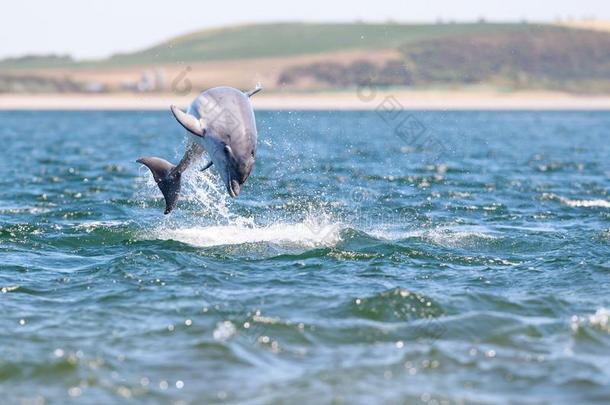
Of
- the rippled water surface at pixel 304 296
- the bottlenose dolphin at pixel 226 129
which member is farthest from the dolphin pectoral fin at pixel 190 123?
the rippled water surface at pixel 304 296

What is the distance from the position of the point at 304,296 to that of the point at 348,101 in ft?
552

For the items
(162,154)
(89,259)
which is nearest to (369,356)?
(89,259)

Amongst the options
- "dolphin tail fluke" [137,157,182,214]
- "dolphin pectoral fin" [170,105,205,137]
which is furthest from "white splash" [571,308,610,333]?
"dolphin tail fluke" [137,157,182,214]

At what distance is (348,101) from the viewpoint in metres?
183

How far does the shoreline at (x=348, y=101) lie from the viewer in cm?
17425

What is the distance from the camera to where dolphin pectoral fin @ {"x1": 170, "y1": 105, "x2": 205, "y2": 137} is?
1858cm

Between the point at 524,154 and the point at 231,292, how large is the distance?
132 feet

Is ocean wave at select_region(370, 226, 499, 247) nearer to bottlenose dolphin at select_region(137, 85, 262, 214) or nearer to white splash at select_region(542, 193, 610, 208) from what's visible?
bottlenose dolphin at select_region(137, 85, 262, 214)

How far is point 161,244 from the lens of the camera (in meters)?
20.8

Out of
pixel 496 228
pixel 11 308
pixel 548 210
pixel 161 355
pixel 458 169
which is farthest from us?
pixel 458 169

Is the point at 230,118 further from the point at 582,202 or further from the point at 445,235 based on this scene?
the point at 582,202

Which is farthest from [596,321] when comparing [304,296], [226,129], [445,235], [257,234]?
[257,234]

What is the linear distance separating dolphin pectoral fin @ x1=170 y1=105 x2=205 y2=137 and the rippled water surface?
95.7 inches

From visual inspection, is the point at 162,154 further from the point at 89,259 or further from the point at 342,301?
the point at 342,301
